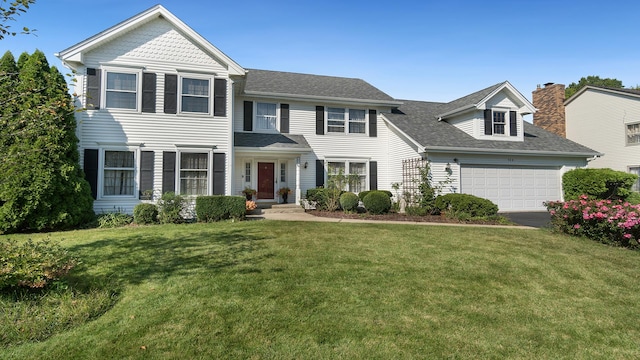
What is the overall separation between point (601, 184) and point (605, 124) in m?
7.69

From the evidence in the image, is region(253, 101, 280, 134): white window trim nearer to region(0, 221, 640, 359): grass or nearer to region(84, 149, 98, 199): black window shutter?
region(84, 149, 98, 199): black window shutter

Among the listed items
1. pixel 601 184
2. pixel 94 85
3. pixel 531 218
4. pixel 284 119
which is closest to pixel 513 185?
pixel 531 218

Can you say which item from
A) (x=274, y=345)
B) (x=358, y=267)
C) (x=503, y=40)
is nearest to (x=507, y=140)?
(x=503, y=40)

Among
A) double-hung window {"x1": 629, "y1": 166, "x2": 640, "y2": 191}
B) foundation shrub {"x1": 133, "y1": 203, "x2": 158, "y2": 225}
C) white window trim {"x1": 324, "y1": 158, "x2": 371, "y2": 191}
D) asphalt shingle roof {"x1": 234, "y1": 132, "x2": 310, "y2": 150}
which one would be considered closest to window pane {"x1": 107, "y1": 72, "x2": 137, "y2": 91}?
asphalt shingle roof {"x1": 234, "y1": 132, "x2": 310, "y2": 150}

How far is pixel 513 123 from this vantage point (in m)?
16.5

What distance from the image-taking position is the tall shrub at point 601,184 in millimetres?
14586

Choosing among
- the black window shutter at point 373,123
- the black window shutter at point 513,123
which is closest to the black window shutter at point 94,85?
the black window shutter at point 373,123

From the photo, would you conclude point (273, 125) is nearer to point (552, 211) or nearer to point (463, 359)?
point (552, 211)

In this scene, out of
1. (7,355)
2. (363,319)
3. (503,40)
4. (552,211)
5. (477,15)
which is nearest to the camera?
(7,355)

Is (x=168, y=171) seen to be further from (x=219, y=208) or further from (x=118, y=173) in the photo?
(x=219, y=208)

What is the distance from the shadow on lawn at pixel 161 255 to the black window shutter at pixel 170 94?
5638 mm

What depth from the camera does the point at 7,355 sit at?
317 cm

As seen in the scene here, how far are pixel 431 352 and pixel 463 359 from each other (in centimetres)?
31

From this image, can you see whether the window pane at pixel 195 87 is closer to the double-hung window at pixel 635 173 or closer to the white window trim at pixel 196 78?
the white window trim at pixel 196 78
